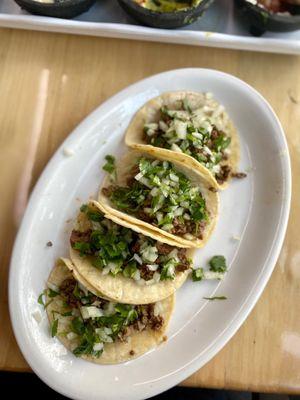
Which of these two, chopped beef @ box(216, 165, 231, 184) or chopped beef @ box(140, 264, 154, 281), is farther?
chopped beef @ box(216, 165, 231, 184)

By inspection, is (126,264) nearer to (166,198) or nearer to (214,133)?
(166,198)

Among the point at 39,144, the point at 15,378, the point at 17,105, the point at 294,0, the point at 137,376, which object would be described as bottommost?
the point at 15,378

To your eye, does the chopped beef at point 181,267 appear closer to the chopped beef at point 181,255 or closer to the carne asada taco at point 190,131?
the chopped beef at point 181,255

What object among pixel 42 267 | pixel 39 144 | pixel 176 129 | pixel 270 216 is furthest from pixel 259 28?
pixel 42 267

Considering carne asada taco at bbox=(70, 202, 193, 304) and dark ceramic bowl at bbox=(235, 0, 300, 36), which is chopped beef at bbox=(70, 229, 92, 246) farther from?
dark ceramic bowl at bbox=(235, 0, 300, 36)

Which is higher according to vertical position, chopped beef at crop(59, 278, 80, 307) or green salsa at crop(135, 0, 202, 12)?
green salsa at crop(135, 0, 202, 12)

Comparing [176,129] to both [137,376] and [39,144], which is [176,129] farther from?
[137,376]

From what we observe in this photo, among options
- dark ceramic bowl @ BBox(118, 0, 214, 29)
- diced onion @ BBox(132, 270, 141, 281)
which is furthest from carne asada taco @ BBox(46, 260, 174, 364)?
dark ceramic bowl @ BBox(118, 0, 214, 29)
